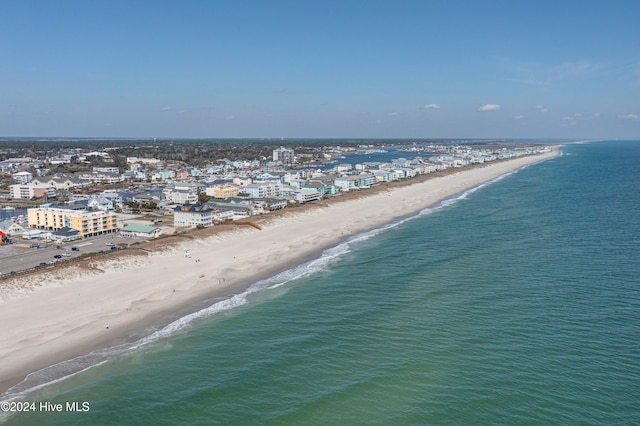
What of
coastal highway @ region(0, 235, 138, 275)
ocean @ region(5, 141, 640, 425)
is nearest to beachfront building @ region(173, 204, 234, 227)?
coastal highway @ region(0, 235, 138, 275)

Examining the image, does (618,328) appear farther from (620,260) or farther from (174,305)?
(174,305)

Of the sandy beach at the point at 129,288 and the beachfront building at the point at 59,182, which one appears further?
the beachfront building at the point at 59,182

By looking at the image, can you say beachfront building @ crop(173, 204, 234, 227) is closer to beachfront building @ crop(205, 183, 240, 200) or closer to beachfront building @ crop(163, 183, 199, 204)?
beachfront building @ crop(163, 183, 199, 204)

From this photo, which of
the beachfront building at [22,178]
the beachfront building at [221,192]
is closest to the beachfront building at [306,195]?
the beachfront building at [221,192]

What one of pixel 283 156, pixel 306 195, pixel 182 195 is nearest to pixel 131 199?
pixel 182 195

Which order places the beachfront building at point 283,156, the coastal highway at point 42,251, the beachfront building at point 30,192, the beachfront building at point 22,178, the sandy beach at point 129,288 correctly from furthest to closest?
the beachfront building at point 283,156 → the beachfront building at point 22,178 → the beachfront building at point 30,192 → the coastal highway at point 42,251 → the sandy beach at point 129,288

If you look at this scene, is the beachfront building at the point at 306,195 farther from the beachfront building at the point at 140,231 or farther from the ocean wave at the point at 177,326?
the beachfront building at the point at 140,231

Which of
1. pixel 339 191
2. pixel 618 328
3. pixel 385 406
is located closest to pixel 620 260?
pixel 618 328
